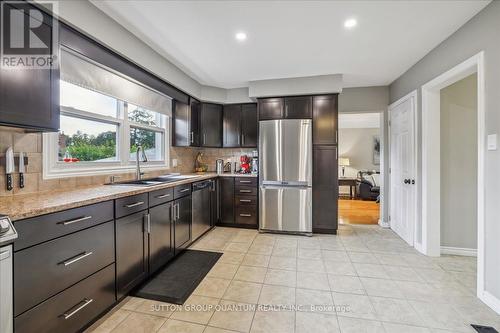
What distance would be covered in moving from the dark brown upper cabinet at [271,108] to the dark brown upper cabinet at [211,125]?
3.15 feet

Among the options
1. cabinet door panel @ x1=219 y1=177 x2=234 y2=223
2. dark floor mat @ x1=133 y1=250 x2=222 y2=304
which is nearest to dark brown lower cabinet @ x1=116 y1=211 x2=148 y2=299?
dark floor mat @ x1=133 y1=250 x2=222 y2=304

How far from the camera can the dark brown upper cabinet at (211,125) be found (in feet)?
14.0

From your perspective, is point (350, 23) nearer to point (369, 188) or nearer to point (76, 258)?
point (76, 258)

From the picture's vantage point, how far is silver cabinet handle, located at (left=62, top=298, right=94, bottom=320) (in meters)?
1.41

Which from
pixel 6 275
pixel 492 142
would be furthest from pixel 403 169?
pixel 6 275

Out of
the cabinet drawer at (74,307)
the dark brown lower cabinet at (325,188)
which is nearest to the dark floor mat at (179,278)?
the cabinet drawer at (74,307)

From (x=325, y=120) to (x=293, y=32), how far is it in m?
1.64

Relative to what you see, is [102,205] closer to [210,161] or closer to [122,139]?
[122,139]

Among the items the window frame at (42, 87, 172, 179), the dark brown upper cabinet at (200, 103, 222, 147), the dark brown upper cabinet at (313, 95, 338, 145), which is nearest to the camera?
the window frame at (42, 87, 172, 179)

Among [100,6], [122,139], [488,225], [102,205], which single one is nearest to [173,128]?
[122,139]

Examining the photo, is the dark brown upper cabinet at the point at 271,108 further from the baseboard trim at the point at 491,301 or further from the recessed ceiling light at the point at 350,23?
the baseboard trim at the point at 491,301

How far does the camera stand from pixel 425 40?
2541mm

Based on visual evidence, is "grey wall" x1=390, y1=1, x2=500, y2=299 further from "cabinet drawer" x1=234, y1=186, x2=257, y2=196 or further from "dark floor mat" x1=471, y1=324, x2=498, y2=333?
"cabinet drawer" x1=234, y1=186, x2=257, y2=196

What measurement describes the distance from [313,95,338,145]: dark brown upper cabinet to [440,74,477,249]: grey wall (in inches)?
53.0
